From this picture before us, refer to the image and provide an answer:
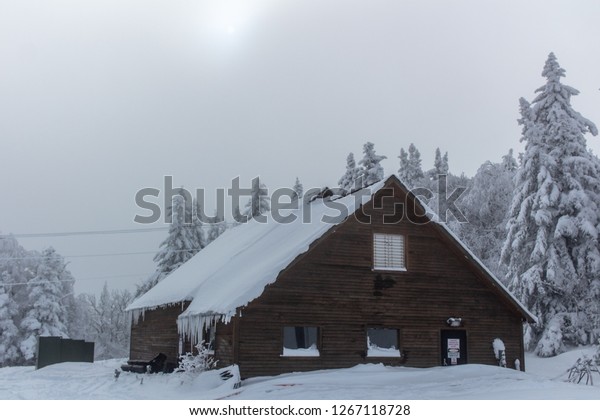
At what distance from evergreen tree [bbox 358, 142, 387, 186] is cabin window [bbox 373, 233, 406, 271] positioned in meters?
24.4

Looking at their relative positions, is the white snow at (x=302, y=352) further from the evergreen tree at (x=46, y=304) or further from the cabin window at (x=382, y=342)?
the evergreen tree at (x=46, y=304)

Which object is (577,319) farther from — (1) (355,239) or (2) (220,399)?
(2) (220,399)

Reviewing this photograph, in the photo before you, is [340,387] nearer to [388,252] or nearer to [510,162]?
[388,252]

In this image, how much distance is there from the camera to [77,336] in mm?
62219

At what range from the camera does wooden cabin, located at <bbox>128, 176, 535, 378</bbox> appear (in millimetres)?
23438

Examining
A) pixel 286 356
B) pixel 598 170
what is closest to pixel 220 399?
pixel 286 356

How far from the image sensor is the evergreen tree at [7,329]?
52.9 m

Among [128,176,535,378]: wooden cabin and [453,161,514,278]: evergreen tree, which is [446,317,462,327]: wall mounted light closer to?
[128,176,535,378]: wooden cabin

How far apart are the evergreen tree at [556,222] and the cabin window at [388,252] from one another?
452 inches

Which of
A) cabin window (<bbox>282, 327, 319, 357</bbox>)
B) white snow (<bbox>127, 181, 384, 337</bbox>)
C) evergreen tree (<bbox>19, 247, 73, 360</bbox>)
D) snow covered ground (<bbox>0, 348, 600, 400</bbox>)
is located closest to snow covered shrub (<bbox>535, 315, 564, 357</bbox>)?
snow covered ground (<bbox>0, 348, 600, 400</bbox>)

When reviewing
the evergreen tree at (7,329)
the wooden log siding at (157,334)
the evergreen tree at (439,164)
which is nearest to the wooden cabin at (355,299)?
the wooden log siding at (157,334)

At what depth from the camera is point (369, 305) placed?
25281mm

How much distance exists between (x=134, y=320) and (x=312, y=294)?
1406cm

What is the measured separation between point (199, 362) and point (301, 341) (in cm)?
384
